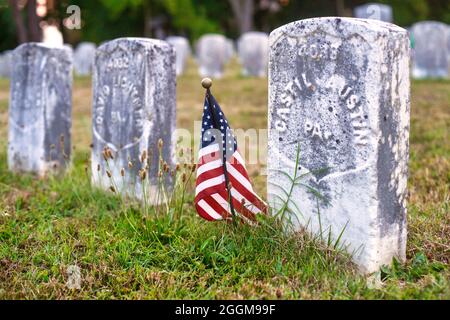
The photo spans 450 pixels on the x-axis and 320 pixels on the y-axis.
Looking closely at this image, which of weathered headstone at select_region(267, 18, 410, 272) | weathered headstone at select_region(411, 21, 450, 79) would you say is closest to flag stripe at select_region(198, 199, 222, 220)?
weathered headstone at select_region(267, 18, 410, 272)

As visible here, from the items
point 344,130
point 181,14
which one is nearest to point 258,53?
point 344,130

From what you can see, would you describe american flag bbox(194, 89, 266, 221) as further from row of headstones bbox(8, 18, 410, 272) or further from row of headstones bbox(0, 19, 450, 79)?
row of headstones bbox(0, 19, 450, 79)

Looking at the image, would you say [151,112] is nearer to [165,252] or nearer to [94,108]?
[94,108]

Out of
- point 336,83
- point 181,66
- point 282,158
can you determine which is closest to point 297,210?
point 282,158

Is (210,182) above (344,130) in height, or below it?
below

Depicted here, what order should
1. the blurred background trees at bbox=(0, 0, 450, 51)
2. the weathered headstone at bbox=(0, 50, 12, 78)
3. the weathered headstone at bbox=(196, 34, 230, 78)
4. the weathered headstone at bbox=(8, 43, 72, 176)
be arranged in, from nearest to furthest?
the weathered headstone at bbox=(8, 43, 72, 176) < the weathered headstone at bbox=(196, 34, 230, 78) < the weathered headstone at bbox=(0, 50, 12, 78) < the blurred background trees at bbox=(0, 0, 450, 51)

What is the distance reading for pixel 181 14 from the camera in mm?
23734

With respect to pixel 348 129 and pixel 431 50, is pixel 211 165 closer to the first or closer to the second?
pixel 348 129

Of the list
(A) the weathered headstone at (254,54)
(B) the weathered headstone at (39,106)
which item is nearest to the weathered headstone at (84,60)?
(A) the weathered headstone at (254,54)

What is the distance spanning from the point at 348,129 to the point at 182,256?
1209 mm

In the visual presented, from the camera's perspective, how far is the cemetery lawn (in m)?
2.91

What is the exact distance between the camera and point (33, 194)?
15.7 feet

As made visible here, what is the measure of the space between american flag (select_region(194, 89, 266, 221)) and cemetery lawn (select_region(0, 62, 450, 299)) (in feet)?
0.42

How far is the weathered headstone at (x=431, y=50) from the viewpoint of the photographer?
34.9ft
